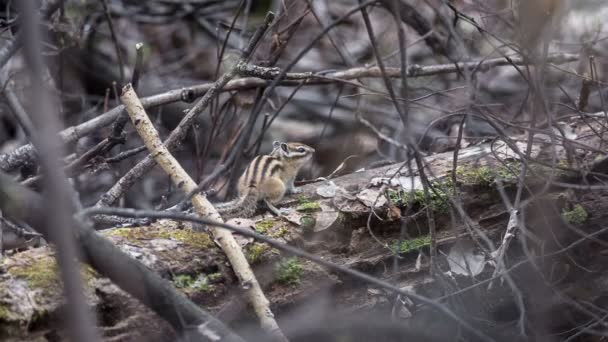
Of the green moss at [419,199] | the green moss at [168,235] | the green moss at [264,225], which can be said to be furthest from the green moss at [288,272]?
the green moss at [419,199]

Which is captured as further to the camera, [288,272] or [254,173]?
[254,173]

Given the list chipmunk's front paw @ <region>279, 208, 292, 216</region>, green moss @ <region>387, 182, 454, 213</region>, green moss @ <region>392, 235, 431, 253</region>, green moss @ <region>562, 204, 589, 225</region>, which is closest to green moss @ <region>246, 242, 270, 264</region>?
chipmunk's front paw @ <region>279, 208, 292, 216</region>

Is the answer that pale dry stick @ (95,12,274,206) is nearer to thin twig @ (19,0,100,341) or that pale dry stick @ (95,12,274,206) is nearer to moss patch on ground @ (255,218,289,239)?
moss patch on ground @ (255,218,289,239)

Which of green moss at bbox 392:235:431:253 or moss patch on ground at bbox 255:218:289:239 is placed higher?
moss patch on ground at bbox 255:218:289:239

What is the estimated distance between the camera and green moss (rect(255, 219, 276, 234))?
13.0ft

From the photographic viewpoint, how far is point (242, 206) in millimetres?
4340

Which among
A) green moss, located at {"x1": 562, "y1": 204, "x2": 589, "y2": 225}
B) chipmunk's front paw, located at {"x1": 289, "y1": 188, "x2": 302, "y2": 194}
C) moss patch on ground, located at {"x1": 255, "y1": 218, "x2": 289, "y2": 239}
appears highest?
chipmunk's front paw, located at {"x1": 289, "y1": 188, "x2": 302, "y2": 194}

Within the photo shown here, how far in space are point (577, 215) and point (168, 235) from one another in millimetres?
2332

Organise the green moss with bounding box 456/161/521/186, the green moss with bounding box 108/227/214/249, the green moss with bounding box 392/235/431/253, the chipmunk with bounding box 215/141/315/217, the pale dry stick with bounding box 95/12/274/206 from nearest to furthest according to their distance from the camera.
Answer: the green moss with bounding box 108/227/214/249 → the green moss with bounding box 392/235/431/253 → the pale dry stick with bounding box 95/12/274/206 → the chipmunk with bounding box 215/141/315/217 → the green moss with bounding box 456/161/521/186

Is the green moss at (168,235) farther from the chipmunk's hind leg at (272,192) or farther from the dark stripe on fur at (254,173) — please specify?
the dark stripe on fur at (254,173)

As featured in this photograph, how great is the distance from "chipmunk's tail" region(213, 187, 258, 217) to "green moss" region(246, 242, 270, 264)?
56 centimetres

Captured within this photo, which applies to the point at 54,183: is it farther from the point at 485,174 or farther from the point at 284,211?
the point at 485,174

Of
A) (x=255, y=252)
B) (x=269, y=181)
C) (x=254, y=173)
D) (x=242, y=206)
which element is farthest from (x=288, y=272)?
(x=254, y=173)

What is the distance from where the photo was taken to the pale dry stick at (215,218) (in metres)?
3.29
